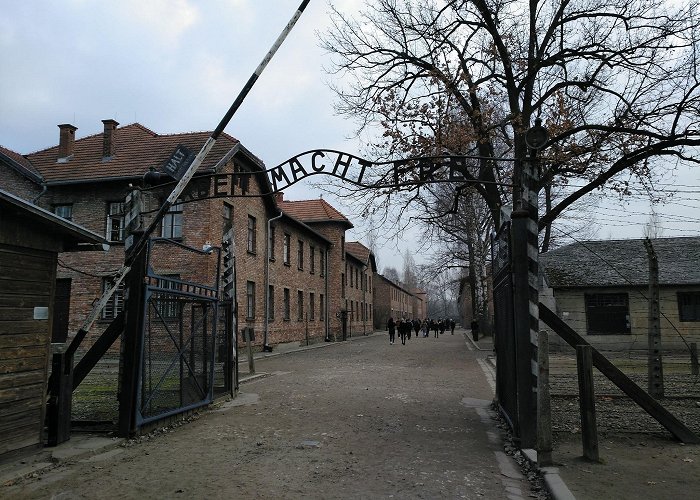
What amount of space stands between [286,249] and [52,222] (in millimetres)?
24675

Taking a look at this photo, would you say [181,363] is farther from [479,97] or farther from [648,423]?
[479,97]

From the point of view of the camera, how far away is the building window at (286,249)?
3020 centimetres

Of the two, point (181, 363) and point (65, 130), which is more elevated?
point (65, 130)

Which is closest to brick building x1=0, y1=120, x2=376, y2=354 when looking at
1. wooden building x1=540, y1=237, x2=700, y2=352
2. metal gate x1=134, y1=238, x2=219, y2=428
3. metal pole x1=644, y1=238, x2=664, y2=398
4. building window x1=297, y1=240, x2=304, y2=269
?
building window x1=297, y1=240, x2=304, y2=269

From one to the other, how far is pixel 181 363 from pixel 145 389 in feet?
3.04

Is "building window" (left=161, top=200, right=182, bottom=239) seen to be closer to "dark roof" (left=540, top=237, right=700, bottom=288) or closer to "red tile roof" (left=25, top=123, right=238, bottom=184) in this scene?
"red tile roof" (left=25, top=123, right=238, bottom=184)

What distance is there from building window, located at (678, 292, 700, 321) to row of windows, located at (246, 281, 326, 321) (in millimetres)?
19494

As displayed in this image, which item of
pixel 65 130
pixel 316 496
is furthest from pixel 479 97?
pixel 65 130

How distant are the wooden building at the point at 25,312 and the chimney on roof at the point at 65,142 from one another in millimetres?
20467

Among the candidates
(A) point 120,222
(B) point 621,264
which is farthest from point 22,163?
(B) point 621,264

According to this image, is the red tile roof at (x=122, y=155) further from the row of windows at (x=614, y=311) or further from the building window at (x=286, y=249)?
the row of windows at (x=614, y=311)

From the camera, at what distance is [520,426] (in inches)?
252

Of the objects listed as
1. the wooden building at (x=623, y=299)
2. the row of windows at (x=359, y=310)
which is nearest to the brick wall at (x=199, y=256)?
the row of windows at (x=359, y=310)

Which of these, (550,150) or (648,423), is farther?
(550,150)
